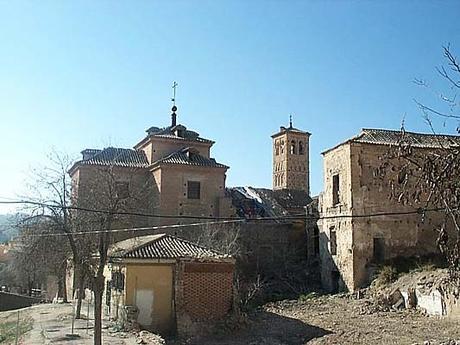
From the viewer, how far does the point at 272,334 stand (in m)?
19.7

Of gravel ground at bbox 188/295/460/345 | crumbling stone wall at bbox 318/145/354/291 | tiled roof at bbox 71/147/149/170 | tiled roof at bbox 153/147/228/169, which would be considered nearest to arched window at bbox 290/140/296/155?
tiled roof at bbox 153/147/228/169

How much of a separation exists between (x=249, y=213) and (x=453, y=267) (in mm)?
31478

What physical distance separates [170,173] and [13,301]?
13045mm

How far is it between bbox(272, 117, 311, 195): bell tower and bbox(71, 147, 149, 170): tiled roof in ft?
99.5

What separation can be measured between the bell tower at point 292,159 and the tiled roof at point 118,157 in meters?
30.3

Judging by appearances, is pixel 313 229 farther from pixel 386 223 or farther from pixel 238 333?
pixel 238 333

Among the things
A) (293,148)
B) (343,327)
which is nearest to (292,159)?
(293,148)

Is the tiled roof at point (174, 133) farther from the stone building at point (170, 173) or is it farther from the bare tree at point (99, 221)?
the bare tree at point (99, 221)

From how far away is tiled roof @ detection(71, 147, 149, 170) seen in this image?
35278 mm

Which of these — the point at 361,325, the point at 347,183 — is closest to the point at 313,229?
the point at 347,183

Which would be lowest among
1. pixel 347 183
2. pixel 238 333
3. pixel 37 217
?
pixel 238 333

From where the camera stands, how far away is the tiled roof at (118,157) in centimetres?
3528

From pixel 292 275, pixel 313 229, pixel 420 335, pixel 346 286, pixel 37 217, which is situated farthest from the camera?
pixel 313 229

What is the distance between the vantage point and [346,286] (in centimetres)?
2859
